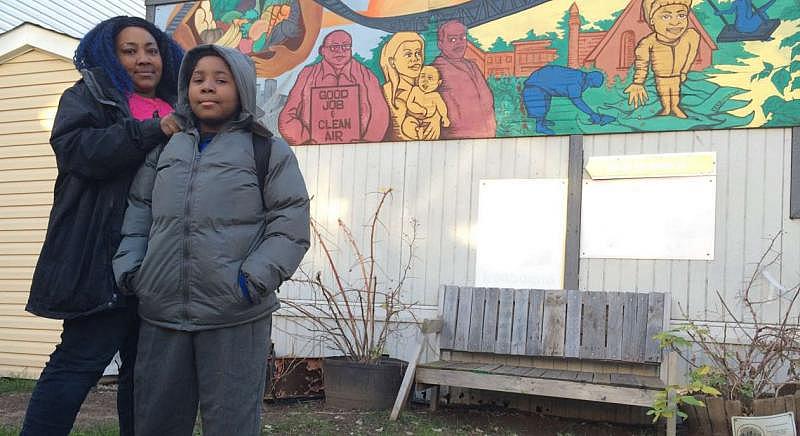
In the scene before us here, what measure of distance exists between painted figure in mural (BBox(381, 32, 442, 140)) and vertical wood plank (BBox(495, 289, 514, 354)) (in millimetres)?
1403

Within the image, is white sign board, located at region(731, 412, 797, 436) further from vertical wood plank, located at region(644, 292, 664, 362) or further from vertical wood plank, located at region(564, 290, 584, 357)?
vertical wood plank, located at region(564, 290, 584, 357)

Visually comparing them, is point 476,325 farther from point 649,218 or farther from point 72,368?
point 72,368

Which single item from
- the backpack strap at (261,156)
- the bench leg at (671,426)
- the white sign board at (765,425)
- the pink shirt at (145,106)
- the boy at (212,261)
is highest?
the pink shirt at (145,106)

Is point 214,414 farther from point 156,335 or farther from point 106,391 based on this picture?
point 106,391

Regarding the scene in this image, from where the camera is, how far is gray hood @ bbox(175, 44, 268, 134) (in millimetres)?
2518

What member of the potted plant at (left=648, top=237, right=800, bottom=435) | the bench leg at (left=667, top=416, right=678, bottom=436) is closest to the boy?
the potted plant at (left=648, top=237, right=800, bottom=435)

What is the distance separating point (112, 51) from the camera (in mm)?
2756

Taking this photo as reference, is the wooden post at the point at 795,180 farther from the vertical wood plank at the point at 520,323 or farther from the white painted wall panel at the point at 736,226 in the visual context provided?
the vertical wood plank at the point at 520,323

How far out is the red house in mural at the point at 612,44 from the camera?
5.33 m

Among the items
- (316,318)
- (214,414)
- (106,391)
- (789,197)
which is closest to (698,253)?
(789,197)

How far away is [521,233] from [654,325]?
1.15 m

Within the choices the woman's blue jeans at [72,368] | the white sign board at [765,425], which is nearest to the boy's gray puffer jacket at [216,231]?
the woman's blue jeans at [72,368]

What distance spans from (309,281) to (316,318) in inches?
11.6

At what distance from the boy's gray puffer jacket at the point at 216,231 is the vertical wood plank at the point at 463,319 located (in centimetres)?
310
